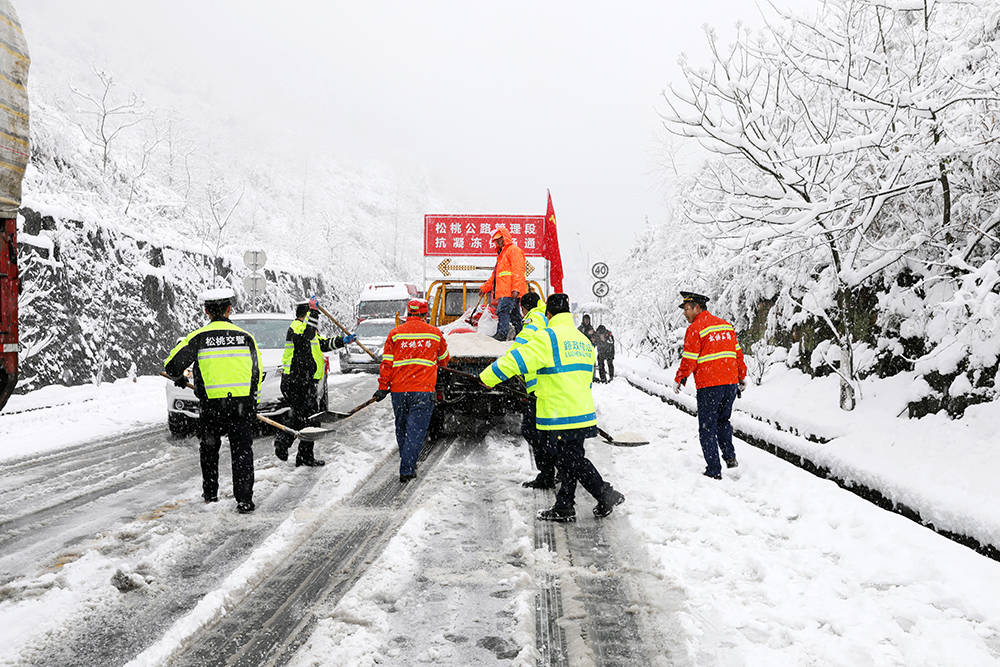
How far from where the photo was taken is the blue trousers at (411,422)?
6.67 m

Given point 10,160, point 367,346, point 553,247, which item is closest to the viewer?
point 10,160

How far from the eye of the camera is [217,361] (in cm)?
552

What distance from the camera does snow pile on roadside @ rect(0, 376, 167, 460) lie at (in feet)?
29.4

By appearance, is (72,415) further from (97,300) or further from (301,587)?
(301,587)

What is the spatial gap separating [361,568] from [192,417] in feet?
19.4

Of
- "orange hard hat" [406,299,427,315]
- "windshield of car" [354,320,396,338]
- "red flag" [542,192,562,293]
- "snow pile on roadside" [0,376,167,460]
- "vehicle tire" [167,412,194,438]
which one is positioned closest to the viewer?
"orange hard hat" [406,299,427,315]

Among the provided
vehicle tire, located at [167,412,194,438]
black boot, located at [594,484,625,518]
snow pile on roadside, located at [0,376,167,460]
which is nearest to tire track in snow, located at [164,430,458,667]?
black boot, located at [594,484,625,518]

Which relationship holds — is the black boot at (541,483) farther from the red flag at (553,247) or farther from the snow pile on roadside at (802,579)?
the red flag at (553,247)

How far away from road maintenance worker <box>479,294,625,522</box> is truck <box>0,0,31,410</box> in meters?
3.12

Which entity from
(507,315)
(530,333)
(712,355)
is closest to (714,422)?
(712,355)

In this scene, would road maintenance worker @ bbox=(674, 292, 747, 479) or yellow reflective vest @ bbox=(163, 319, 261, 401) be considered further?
road maintenance worker @ bbox=(674, 292, 747, 479)

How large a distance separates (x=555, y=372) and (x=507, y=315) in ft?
13.3

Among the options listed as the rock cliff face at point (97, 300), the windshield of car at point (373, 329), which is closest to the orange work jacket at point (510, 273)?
the rock cliff face at point (97, 300)

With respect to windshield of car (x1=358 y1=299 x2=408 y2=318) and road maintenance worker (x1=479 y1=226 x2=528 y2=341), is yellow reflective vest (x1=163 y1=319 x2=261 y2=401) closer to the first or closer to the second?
road maintenance worker (x1=479 y1=226 x2=528 y2=341)
